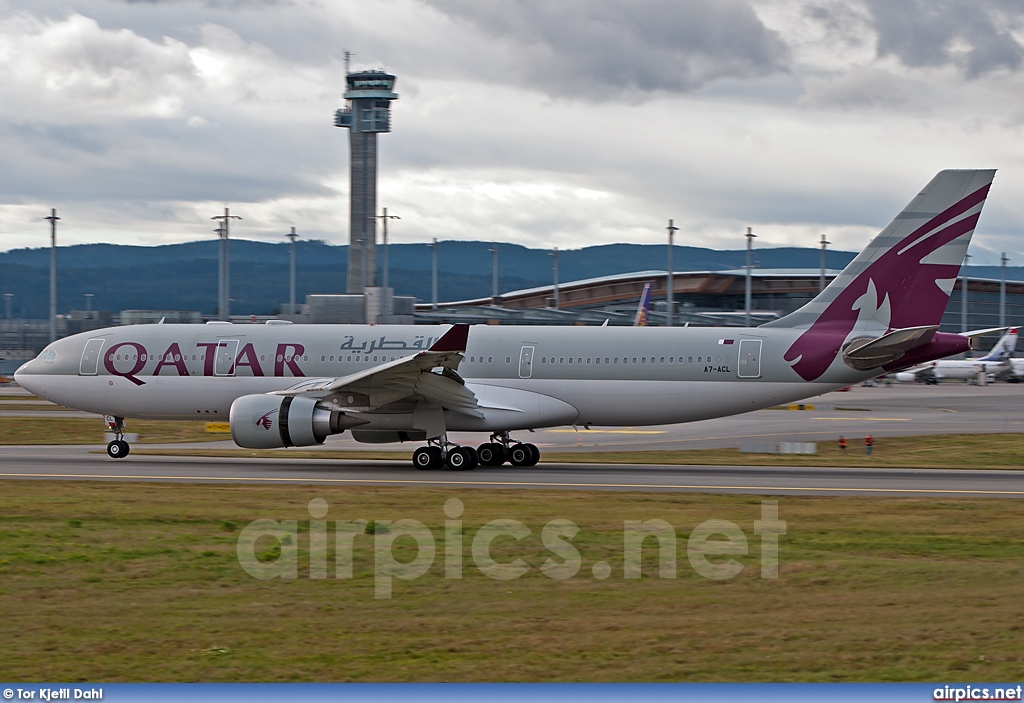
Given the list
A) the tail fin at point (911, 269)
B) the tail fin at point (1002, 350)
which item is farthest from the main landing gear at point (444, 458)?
the tail fin at point (1002, 350)

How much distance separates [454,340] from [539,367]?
4267mm

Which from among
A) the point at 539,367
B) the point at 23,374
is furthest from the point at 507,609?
the point at 23,374

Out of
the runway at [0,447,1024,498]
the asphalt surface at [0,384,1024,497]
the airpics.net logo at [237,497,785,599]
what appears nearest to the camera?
the airpics.net logo at [237,497,785,599]

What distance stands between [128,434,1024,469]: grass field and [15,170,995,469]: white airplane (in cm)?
258

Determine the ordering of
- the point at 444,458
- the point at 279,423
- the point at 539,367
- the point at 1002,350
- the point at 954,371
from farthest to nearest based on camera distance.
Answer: the point at 1002,350 → the point at 954,371 → the point at 539,367 → the point at 444,458 → the point at 279,423

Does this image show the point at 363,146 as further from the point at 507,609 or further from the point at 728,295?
the point at 507,609

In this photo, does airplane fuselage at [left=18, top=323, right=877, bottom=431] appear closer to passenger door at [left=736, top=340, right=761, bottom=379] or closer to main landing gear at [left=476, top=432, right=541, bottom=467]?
passenger door at [left=736, top=340, right=761, bottom=379]

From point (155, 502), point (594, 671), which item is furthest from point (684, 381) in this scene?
point (594, 671)

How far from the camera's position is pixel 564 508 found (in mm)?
19719

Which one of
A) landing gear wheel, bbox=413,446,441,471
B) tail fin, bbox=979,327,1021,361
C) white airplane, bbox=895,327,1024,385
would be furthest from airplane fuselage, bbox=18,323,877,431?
tail fin, bbox=979,327,1021,361

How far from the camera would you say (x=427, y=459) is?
93.5ft

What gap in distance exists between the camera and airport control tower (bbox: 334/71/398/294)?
442ft

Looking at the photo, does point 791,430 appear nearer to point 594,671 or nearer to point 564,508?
point 564,508

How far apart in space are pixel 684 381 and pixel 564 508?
35.5ft
